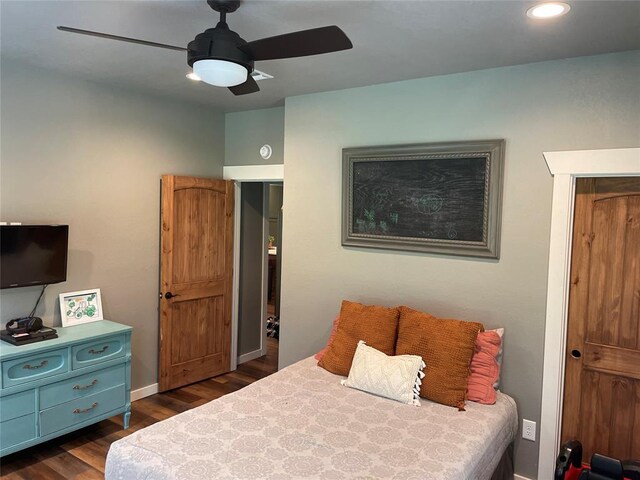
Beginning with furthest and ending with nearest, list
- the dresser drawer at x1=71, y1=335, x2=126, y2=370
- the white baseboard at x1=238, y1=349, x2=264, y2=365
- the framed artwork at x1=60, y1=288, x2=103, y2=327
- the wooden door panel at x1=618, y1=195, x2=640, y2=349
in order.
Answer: the white baseboard at x1=238, y1=349, x2=264, y2=365 → the framed artwork at x1=60, y1=288, x2=103, y2=327 → the dresser drawer at x1=71, y1=335, x2=126, y2=370 → the wooden door panel at x1=618, y1=195, x2=640, y2=349

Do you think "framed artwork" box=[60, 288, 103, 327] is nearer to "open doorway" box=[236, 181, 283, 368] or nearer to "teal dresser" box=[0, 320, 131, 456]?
"teal dresser" box=[0, 320, 131, 456]

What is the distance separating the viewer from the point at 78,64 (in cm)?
323

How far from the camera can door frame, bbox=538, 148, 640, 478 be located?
9.04 ft

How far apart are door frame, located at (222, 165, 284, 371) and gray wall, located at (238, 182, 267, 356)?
0.42ft

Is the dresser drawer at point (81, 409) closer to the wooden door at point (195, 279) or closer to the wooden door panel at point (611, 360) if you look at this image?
the wooden door at point (195, 279)

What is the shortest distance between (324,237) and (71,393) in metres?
2.20

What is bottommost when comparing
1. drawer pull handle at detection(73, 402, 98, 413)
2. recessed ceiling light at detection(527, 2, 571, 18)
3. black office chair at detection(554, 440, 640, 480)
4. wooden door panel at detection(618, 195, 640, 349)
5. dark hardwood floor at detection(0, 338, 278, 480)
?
dark hardwood floor at detection(0, 338, 278, 480)

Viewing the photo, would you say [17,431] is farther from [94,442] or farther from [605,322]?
[605,322]

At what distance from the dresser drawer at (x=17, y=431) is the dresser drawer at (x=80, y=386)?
109 millimetres

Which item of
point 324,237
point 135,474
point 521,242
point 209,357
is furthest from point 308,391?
point 209,357

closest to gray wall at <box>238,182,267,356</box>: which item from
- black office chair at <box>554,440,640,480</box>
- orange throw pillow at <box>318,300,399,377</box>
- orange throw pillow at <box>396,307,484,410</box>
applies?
orange throw pillow at <box>318,300,399,377</box>

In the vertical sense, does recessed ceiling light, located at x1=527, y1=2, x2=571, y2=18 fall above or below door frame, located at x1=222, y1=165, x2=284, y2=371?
above

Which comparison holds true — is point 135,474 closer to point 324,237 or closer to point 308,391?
point 308,391

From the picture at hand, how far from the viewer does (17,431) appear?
296cm
